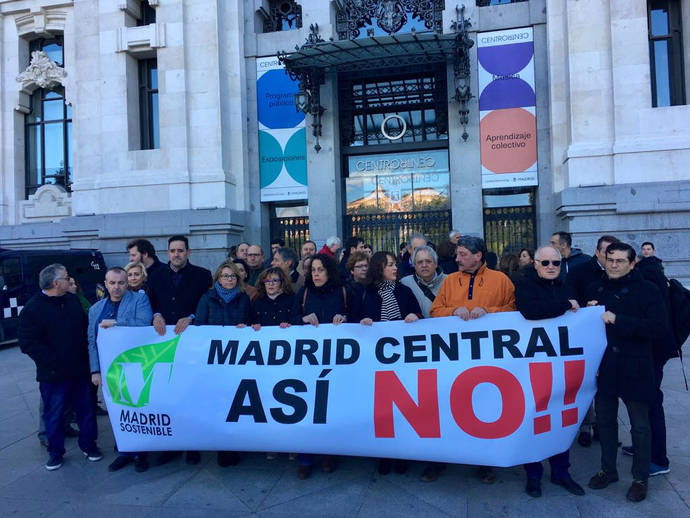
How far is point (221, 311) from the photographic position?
15.4 ft

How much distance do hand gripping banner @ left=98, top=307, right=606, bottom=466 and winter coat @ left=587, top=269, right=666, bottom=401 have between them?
114 millimetres

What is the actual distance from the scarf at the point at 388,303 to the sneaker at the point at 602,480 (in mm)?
1932

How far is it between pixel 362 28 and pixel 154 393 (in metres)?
11.1

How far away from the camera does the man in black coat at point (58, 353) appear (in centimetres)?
440

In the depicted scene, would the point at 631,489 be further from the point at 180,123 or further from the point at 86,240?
A: the point at 86,240

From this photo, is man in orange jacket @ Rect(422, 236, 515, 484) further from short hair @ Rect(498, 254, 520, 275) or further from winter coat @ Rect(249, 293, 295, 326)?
short hair @ Rect(498, 254, 520, 275)

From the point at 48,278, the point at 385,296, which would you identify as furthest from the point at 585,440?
the point at 48,278

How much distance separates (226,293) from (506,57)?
9908 mm

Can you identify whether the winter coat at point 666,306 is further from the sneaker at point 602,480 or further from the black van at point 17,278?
the black van at point 17,278

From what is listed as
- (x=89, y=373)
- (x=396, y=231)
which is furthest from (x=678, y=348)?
(x=396, y=231)

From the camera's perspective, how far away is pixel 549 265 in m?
3.80

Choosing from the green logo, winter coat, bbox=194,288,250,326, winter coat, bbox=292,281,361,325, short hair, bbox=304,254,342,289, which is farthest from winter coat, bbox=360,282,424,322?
the green logo

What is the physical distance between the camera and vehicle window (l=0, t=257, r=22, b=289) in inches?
401

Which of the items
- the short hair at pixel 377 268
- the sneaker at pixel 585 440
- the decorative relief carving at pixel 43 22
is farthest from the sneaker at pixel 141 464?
the decorative relief carving at pixel 43 22
